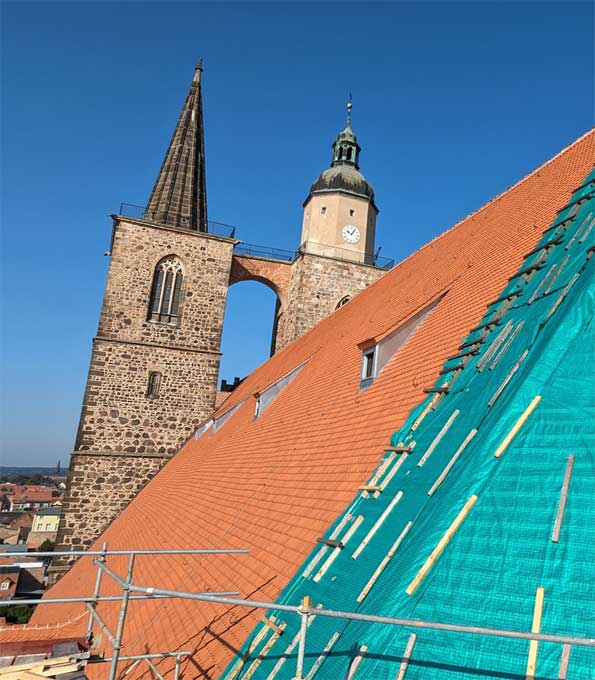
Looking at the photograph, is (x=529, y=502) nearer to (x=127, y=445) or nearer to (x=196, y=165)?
(x=127, y=445)

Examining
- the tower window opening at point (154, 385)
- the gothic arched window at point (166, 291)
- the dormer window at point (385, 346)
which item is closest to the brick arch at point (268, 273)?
the gothic arched window at point (166, 291)

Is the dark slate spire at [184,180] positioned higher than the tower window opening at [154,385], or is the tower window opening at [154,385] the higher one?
the dark slate spire at [184,180]

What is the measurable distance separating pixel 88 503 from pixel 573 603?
15.4 meters

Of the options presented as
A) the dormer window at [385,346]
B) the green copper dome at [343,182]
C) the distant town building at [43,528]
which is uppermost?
the green copper dome at [343,182]

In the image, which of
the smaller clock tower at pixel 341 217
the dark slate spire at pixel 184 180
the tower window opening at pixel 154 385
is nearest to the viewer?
the tower window opening at pixel 154 385

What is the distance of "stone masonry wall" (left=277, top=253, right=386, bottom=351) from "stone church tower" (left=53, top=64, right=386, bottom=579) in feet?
0.13

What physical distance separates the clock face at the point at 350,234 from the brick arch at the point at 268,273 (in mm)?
2296

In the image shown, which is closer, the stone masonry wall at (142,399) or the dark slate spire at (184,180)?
the stone masonry wall at (142,399)

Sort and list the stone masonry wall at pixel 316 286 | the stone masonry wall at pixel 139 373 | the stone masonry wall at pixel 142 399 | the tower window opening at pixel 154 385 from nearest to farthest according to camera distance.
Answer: the stone masonry wall at pixel 139 373 < the stone masonry wall at pixel 142 399 < the tower window opening at pixel 154 385 < the stone masonry wall at pixel 316 286

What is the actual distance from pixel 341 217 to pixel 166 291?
697cm

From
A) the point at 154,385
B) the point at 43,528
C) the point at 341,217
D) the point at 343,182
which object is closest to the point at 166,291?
the point at 154,385

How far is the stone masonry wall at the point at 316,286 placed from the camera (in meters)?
17.9

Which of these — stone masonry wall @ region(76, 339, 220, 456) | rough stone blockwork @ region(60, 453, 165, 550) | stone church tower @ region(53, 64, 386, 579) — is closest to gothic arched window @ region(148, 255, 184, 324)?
stone church tower @ region(53, 64, 386, 579)

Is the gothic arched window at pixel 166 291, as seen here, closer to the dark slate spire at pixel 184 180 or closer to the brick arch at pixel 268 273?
the dark slate spire at pixel 184 180
